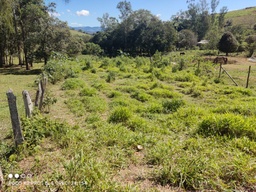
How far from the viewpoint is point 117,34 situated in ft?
123

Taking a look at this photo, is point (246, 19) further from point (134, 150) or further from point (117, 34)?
point (134, 150)

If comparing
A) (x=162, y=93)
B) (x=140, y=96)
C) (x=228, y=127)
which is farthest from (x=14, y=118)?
(x=162, y=93)

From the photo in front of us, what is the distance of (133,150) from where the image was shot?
352cm

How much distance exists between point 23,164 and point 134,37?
112 ft

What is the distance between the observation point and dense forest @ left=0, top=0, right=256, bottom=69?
16.4 metres

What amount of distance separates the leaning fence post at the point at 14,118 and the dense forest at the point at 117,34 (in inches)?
502

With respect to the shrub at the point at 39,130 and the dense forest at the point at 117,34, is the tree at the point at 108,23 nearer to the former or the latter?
the dense forest at the point at 117,34

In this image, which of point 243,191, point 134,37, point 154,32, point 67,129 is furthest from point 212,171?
point 134,37

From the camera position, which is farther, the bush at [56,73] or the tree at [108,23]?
the tree at [108,23]

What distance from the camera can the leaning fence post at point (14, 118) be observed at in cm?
323

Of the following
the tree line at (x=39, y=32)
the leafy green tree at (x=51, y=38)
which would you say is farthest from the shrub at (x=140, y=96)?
the leafy green tree at (x=51, y=38)

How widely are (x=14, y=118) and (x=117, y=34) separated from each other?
36333mm

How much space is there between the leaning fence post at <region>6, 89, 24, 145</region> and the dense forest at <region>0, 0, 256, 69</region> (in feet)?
41.8

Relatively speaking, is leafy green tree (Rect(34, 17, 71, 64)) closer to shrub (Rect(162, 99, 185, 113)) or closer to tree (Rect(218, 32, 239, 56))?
shrub (Rect(162, 99, 185, 113))
